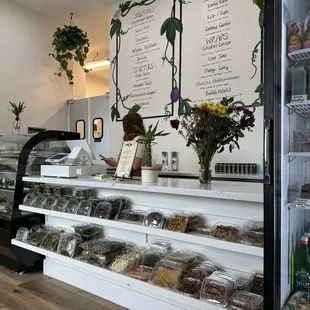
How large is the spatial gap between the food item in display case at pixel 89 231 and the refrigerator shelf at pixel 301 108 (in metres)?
1.71

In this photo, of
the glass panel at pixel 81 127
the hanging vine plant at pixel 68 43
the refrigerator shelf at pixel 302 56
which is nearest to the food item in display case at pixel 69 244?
the refrigerator shelf at pixel 302 56

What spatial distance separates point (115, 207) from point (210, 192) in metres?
0.83

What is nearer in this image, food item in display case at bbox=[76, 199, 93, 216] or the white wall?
food item in display case at bbox=[76, 199, 93, 216]

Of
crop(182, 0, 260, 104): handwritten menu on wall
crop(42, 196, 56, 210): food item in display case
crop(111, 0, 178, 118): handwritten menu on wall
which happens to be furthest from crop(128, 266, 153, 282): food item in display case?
crop(111, 0, 178, 118): handwritten menu on wall

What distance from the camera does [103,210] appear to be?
209cm

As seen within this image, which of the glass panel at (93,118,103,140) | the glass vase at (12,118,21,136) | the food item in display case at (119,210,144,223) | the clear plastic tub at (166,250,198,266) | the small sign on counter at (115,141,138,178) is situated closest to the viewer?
the clear plastic tub at (166,250,198,266)

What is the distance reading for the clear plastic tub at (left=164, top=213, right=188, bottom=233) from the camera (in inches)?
66.3

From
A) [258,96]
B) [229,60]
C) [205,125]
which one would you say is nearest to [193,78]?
[229,60]

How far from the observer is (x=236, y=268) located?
1666 mm

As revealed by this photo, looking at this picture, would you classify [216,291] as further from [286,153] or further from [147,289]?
[286,153]

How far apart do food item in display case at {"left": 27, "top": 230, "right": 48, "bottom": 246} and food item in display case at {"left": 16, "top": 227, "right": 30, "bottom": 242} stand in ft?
0.11

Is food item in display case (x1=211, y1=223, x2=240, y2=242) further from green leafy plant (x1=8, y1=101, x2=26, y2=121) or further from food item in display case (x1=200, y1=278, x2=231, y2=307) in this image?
green leafy plant (x1=8, y1=101, x2=26, y2=121)

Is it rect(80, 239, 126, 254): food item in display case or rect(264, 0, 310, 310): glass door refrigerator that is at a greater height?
rect(264, 0, 310, 310): glass door refrigerator

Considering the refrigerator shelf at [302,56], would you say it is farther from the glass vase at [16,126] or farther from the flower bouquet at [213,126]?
the glass vase at [16,126]
